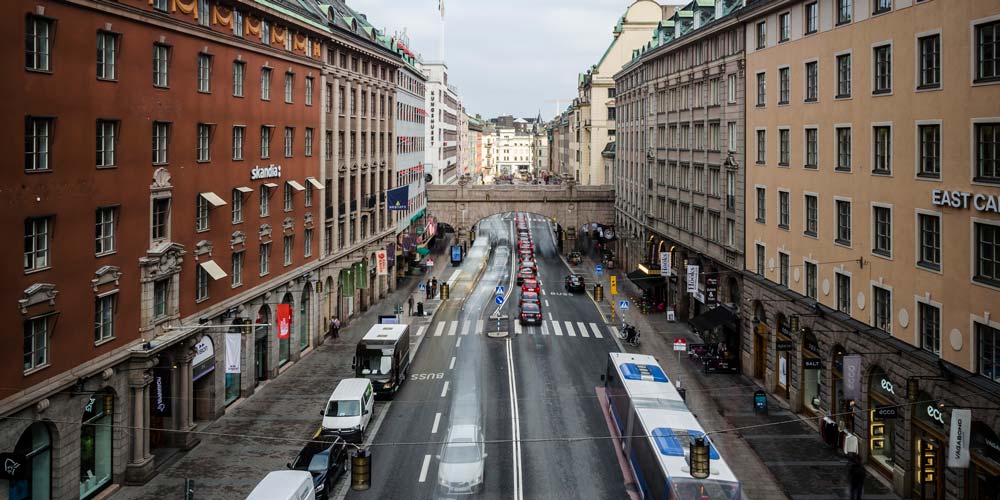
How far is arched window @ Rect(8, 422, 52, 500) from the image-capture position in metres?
25.3

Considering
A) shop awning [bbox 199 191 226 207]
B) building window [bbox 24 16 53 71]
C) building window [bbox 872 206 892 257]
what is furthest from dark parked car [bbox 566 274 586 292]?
building window [bbox 24 16 53 71]

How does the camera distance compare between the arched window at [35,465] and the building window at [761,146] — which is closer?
the arched window at [35,465]

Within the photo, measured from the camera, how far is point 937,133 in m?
27.8

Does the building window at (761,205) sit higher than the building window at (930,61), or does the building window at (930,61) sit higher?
the building window at (930,61)

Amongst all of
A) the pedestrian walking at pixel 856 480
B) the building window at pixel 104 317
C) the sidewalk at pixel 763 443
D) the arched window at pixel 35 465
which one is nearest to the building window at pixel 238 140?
the building window at pixel 104 317

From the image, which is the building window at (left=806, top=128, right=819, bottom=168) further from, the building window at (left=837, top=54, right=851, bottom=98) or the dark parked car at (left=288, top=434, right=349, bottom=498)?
the dark parked car at (left=288, top=434, right=349, bottom=498)

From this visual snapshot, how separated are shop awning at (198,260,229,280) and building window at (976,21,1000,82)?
3003 cm

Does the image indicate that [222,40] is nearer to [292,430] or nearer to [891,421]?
[292,430]

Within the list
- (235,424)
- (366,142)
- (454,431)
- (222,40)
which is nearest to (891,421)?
(454,431)

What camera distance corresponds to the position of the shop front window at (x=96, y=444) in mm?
28516

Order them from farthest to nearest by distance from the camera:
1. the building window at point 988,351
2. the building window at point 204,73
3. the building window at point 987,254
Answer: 1. the building window at point 204,73
2. the building window at point 987,254
3. the building window at point 988,351

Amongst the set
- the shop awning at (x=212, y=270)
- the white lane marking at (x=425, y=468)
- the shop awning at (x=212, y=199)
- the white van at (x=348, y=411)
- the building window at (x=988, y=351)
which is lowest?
the white lane marking at (x=425, y=468)

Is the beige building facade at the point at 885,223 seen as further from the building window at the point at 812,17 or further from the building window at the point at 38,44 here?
the building window at the point at 38,44

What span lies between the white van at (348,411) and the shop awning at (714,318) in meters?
22.4
